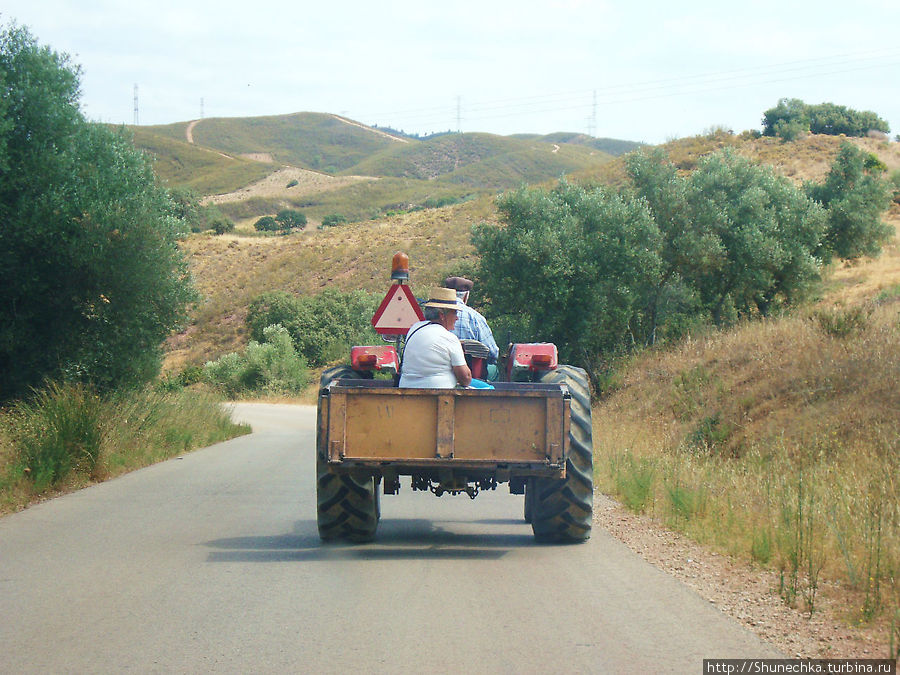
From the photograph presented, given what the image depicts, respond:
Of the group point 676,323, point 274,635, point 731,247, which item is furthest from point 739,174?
point 274,635

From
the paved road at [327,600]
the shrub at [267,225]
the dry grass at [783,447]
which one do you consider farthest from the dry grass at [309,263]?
the paved road at [327,600]

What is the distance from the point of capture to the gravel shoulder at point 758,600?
5.48 meters

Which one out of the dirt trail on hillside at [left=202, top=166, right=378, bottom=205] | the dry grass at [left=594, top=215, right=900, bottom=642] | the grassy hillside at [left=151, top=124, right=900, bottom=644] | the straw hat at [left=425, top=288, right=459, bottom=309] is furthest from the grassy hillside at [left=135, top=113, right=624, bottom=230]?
the straw hat at [left=425, top=288, right=459, bottom=309]

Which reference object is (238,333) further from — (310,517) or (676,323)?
(310,517)

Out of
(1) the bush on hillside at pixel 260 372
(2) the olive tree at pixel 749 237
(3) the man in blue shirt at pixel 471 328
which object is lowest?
(1) the bush on hillside at pixel 260 372

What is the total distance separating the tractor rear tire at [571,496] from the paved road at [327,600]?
18cm

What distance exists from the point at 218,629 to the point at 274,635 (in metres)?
0.39

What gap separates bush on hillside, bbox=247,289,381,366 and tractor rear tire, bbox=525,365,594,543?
4538 centimetres

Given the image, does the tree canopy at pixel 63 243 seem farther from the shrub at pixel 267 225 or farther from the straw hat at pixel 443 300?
the shrub at pixel 267 225

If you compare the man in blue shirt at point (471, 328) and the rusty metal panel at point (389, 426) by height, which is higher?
the man in blue shirt at point (471, 328)

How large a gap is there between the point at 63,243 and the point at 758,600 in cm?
1406

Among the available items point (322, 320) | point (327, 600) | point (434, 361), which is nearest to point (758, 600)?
point (327, 600)

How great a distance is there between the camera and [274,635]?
5.66 m

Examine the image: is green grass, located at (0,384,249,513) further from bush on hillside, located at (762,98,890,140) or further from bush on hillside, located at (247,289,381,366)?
bush on hillside, located at (762,98,890,140)
